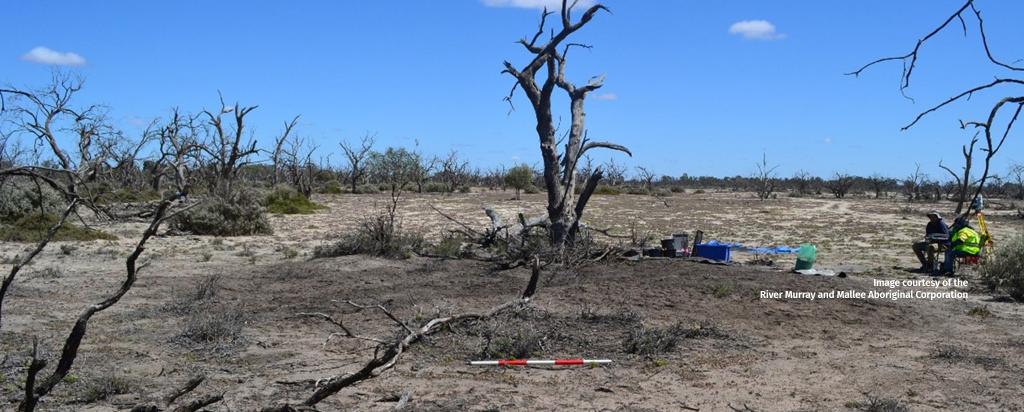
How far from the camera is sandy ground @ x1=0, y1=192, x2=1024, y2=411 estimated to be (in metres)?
6.73

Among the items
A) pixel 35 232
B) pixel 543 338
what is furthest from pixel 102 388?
pixel 35 232

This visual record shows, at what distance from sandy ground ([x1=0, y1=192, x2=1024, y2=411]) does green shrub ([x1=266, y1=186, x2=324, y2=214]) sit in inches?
613

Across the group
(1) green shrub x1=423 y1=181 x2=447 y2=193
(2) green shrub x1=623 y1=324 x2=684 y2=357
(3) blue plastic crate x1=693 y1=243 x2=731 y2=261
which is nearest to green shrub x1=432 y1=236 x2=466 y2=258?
(3) blue plastic crate x1=693 y1=243 x2=731 y2=261

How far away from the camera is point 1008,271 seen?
1160 centimetres

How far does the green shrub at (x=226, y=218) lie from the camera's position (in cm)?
2078

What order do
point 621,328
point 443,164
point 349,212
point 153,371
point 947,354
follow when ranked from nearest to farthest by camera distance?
point 153,371 < point 947,354 < point 621,328 < point 349,212 < point 443,164

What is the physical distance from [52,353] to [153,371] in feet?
3.55

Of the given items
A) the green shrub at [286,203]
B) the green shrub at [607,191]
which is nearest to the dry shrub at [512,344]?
the green shrub at [286,203]

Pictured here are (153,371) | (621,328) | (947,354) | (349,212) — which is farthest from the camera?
(349,212)

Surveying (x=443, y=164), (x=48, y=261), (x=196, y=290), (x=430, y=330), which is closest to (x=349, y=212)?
(x=48, y=261)

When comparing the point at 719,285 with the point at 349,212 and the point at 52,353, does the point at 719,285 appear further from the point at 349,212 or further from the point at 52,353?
the point at 349,212

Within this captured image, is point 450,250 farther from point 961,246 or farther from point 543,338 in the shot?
point 961,246

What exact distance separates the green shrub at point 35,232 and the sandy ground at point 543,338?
350 centimetres

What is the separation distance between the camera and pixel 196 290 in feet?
36.3
